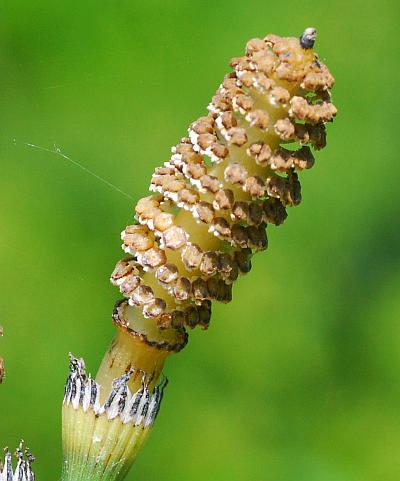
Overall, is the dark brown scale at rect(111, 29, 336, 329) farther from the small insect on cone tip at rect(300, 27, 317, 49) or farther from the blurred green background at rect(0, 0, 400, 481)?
the blurred green background at rect(0, 0, 400, 481)

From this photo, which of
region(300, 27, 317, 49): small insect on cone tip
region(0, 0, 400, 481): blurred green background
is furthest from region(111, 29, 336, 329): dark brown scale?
region(0, 0, 400, 481): blurred green background

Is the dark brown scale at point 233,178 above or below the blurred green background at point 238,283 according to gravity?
below

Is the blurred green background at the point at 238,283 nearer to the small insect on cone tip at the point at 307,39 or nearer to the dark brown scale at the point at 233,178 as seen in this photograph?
the dark brown scale at the point at 233,178

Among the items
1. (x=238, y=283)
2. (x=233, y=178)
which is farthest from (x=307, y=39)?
(x=238, y=283)

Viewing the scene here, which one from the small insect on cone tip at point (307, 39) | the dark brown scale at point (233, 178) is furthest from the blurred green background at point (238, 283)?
the small insect on cone tip at point (307, 39)

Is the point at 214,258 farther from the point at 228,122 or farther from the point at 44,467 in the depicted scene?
the point at 44,467

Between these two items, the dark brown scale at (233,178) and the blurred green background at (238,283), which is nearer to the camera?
the dark brown scale at (233,178)

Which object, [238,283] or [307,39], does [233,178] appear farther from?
[238,283]

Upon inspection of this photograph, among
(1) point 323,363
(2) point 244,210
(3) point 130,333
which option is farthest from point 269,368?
(2) point 244,210
